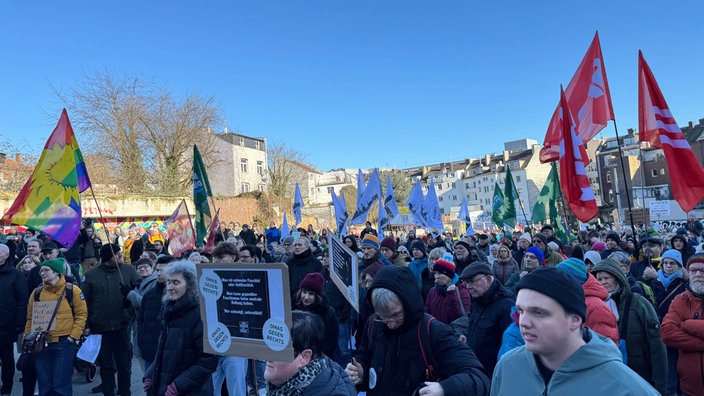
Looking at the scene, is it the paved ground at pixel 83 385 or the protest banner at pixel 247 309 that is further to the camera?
the paved ground at pixel 83 385

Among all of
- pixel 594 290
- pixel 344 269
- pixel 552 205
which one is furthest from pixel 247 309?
pixel 552 205

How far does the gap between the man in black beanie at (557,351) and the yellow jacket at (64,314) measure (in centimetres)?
552

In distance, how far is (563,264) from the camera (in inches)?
165

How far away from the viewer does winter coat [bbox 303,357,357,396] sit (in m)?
2.64

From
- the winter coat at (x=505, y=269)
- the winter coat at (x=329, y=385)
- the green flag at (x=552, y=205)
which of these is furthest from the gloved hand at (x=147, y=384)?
the green flag at (x=552, y=205)

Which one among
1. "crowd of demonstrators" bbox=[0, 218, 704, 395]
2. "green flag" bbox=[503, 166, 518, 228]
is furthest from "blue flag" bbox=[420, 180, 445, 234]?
"crowd of demonstrators" bbox=[0, 218, 704, 395]

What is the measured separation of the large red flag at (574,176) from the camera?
7.21 metres

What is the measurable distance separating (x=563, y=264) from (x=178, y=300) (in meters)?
3.36

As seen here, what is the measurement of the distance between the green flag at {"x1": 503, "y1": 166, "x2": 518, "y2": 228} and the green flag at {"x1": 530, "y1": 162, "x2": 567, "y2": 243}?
2.49ft

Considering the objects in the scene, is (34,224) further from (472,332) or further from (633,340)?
(633,340)

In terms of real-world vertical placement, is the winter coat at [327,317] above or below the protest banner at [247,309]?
below

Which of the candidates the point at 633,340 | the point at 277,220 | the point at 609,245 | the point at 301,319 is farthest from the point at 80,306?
the point at 277,220

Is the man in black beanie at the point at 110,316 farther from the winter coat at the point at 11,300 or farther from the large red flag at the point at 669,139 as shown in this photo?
the large red flag at the point at 669,139

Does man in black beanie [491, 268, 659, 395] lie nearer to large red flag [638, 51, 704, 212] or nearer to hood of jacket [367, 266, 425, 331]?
hood of jacket [367, 266, 425, 331]
